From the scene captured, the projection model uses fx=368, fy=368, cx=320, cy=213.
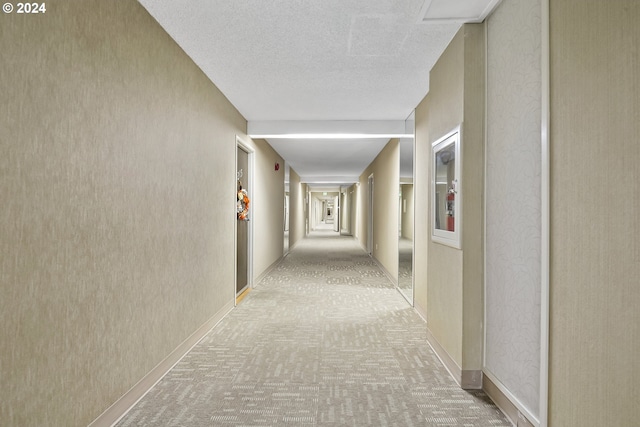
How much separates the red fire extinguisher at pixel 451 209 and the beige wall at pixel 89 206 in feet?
7.28

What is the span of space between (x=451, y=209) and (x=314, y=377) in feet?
5.44

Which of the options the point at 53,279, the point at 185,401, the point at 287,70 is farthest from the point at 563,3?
the point at 185,401

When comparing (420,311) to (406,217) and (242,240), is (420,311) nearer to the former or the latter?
(242,240)

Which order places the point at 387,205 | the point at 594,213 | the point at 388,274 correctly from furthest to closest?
the point at 387,205, the point at 388,274, the point at 594,213

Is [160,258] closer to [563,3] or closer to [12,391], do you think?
[12,391]

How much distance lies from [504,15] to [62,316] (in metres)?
3.02

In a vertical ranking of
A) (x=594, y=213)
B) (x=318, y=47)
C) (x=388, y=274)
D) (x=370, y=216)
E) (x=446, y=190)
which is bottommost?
(x=388, y=274)

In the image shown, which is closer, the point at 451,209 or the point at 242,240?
the point at 451,209

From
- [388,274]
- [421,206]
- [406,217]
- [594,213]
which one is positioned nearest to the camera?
[594,213]

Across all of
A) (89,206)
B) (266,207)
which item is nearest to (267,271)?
(266,207)

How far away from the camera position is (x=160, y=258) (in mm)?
2779

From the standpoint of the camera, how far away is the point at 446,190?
298 centimetres

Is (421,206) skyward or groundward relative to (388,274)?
skyward

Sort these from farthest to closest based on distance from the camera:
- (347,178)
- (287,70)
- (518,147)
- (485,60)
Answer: (347,178) → (287,70) → (485,60) → (518,147)
